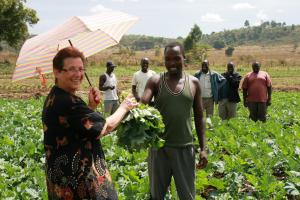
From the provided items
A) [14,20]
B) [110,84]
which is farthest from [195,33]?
[110,84]

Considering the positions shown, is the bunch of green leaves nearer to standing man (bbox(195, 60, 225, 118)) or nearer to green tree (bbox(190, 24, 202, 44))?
standing man (bbox(195, 60, 225, 118))

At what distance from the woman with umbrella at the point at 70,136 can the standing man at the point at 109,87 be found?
6.41m

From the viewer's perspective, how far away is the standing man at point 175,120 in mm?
3330

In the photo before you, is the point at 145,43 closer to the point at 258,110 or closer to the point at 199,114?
the point at 258,110

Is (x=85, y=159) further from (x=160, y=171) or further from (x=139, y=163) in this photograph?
(x=139, y=163)

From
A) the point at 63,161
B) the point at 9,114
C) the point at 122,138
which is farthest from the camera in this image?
the point at 9,114

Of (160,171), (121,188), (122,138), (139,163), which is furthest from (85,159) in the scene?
(139,163)

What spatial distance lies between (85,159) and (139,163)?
3747 mm

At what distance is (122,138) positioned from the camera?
10.5 ft

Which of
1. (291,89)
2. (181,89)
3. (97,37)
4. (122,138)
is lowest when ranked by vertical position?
(291,89)

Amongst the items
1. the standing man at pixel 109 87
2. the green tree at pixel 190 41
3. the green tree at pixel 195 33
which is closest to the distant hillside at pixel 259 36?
the green tree at pixel 195 33

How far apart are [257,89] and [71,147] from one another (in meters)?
7.11

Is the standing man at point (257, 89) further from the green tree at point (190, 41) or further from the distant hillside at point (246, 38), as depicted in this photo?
the distant hillside at point (246, 38)

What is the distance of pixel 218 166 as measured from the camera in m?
6.04
